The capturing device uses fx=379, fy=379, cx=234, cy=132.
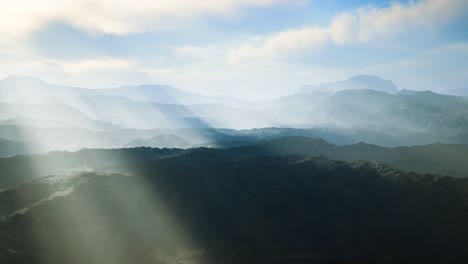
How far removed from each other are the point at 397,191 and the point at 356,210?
9.11 metres

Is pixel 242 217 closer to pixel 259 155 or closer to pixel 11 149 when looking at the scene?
pixel 259 155

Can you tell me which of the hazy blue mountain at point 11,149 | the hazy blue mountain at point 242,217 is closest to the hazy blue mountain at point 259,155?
the hazy blue mountain at point 242,217

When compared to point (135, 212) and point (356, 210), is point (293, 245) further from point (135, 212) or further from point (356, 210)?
point (135, 212)

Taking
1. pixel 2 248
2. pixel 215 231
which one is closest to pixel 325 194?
pixel 215 231

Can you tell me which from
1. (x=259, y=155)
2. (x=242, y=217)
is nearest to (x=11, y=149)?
(x=259, y=155)

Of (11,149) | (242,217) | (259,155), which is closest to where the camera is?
(242,217)

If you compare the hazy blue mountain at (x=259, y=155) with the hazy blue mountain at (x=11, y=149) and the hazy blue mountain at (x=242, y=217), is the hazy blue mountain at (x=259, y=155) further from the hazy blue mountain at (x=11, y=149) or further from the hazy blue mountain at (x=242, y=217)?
the hazy blue mountain at (x=11, y=149)

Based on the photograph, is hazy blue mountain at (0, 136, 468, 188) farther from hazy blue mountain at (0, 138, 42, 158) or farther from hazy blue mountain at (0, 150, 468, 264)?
hazy blue mountain at (0, 138, 42, 158)

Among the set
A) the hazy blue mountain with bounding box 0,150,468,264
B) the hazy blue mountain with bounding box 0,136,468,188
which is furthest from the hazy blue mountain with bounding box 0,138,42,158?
the hazy blue mountain with bounding box 0,150,468,264

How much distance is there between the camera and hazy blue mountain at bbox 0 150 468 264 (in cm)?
5434

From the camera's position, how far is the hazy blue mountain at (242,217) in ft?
178

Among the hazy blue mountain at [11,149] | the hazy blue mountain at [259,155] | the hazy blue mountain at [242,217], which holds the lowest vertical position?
the hazy blue mountain at [242,217]

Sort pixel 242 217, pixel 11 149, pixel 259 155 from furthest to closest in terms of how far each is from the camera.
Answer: pixel 11 149
pixel 259 155
pixel 242 217

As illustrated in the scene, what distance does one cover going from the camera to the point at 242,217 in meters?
69.9
